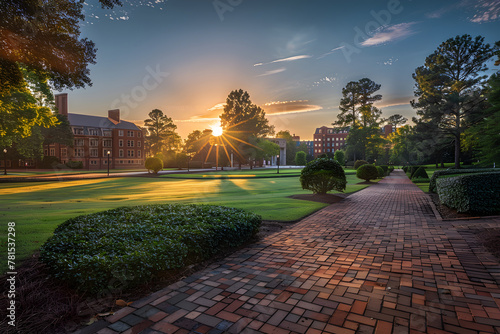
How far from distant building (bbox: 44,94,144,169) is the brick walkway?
198 ft

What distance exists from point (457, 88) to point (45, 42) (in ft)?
134

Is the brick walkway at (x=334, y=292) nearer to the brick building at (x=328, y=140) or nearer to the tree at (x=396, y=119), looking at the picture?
the tree at (x=396, y=119)

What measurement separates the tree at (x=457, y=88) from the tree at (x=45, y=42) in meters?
35.5

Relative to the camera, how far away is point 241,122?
57844mm

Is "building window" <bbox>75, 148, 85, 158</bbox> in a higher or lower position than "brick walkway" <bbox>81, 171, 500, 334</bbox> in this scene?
higher

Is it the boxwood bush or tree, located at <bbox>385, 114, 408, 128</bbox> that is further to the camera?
tree, located at <bbox>385, 114, 408, 128</bbox>

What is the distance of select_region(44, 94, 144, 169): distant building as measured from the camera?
55.9 meters

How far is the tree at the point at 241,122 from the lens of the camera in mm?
56938

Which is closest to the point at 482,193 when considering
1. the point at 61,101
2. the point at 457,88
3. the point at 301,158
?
the point at 457,88

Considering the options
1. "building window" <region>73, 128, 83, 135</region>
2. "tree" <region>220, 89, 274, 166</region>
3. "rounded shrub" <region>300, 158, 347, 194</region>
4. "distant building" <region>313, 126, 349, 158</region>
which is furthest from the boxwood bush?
"distant building" <region>313, 126, 349, 158</region>

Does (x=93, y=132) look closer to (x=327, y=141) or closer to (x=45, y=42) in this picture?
(x=45, y=42)

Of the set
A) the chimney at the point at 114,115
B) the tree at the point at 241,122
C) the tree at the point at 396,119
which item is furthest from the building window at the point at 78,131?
the tree at the point at 396,119

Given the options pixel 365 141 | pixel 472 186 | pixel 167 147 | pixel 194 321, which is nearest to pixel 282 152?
pixel 365 141

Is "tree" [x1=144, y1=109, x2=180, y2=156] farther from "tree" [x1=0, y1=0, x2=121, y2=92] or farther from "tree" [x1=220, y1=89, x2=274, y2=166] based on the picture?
"tree" [x1=0, y1=0, x2=121, y2=92]
